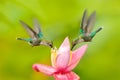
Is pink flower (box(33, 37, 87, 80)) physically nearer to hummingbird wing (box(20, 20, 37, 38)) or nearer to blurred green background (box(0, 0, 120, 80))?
hummingbird wing (box(20, 20, 37, 38))

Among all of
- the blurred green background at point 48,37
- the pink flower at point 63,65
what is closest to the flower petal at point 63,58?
the pink flower at point 63,65

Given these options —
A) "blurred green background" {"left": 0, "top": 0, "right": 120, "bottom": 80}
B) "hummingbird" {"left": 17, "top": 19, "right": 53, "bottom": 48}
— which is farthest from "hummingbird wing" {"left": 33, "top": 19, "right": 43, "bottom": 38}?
"blurred green background" {"left": 0, "top": 0, "right": 120, "bottom": 80}

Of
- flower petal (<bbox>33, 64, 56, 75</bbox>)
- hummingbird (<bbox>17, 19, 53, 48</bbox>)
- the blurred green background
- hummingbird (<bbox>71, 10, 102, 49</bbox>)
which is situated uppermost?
the blurred green background

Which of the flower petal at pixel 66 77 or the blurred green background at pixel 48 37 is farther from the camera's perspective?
the blurred green background at pixel 48 37

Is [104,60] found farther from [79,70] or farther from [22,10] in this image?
[22,10]

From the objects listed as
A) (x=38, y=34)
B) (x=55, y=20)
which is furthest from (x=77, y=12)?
(x=38, y=34)

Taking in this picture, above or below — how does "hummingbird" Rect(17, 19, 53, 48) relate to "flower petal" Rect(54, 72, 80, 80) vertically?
above

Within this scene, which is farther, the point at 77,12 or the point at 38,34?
the point at 77,12

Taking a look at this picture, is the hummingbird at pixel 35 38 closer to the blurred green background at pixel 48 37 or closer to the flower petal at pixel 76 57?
the flower petal at pixel 76 57

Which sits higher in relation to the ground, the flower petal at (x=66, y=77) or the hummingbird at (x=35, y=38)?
the hummingbird at (x=35, y=38)
